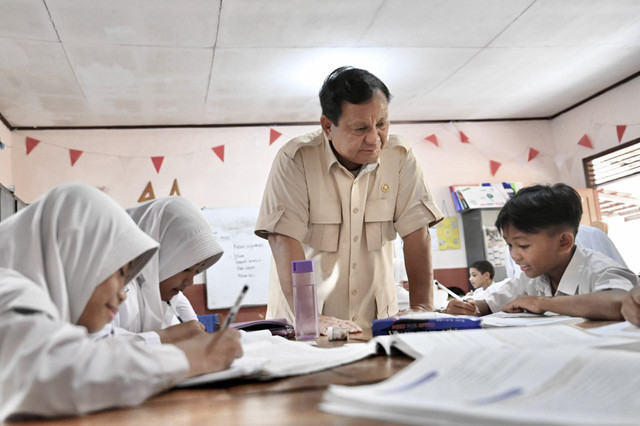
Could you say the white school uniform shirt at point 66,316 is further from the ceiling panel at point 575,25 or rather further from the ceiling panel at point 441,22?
the ceiling panel at point 575,25

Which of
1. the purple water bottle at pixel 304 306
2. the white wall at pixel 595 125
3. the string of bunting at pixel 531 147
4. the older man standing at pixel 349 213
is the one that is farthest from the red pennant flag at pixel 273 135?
the purple water bottle at pixel 304 306

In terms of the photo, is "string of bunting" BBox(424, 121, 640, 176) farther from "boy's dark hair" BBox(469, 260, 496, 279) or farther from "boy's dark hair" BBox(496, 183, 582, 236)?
"boy's dark hair" BBox(496, 183, 582, 236)

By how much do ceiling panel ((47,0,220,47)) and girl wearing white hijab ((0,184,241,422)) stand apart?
291 centimetres

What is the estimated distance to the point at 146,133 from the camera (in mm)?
5820

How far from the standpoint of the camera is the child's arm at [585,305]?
145 cm

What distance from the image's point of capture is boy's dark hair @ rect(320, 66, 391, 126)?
204 cm

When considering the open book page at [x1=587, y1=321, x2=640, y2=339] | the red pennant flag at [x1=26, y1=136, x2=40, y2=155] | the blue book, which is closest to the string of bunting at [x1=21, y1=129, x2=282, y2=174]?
the red pennant flag at [x1=26, y1=136, x2=40, y2=155]

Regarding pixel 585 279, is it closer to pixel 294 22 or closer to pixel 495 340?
pixel 495 340

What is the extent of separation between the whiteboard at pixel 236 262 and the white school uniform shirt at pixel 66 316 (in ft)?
15.5

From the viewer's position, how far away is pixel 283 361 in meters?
0.97

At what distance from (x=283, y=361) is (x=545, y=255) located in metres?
1.51

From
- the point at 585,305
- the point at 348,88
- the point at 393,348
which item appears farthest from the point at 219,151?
the point at 393,348

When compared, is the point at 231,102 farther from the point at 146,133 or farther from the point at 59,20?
the point at 59,20

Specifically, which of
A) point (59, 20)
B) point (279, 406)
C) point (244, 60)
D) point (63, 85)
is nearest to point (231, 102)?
point (244, 60)
